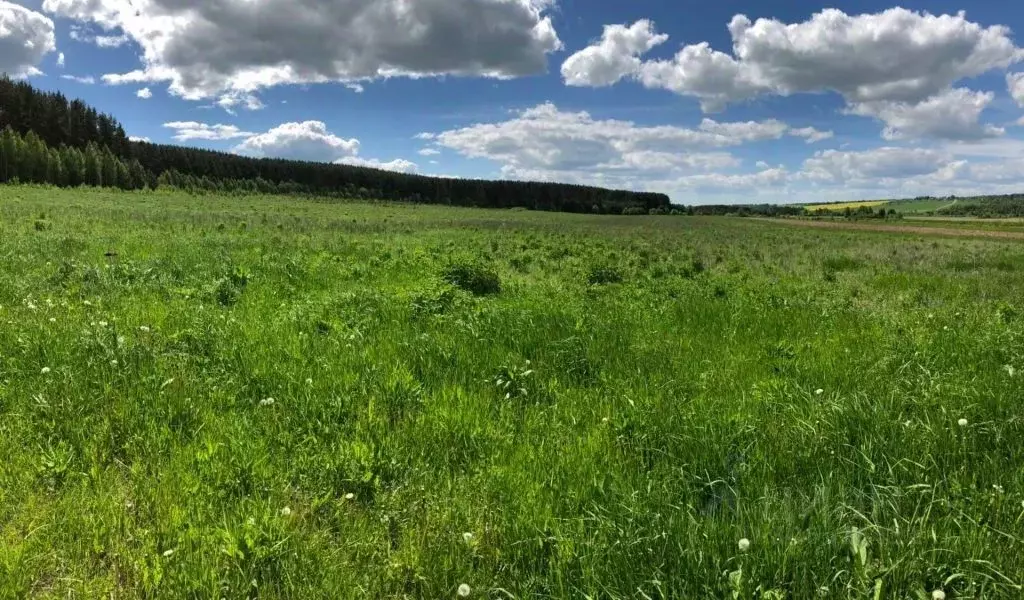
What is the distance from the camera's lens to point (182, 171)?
418 ft

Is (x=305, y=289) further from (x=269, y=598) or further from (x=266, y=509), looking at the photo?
(x=269, y=598)

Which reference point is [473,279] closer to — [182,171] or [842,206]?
[182,171]

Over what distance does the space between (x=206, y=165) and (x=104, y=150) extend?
31.3m

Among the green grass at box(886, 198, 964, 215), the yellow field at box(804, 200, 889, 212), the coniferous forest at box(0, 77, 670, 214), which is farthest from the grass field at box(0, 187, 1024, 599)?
the green grass at box(886, 198, 964, 215)

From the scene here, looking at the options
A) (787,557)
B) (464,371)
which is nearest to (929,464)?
(787,557)

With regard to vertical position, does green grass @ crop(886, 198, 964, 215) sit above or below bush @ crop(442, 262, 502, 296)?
above

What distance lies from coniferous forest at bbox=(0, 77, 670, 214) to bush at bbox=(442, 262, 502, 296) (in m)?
100

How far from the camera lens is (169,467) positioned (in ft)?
12.6

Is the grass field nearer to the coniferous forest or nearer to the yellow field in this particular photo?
the coniferous forest

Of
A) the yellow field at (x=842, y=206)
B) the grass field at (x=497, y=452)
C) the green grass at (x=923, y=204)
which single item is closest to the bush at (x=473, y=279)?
the grass field at (x=497, y=452)

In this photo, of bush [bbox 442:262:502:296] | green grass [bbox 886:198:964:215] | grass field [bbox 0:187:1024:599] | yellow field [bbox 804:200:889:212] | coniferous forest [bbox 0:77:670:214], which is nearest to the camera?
grass field [bbox 0:187:1024:599]

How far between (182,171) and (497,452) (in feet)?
488

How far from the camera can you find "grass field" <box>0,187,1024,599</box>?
278 centimetres

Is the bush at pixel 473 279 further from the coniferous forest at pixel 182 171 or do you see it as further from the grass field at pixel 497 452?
the coniferous forest at pixel 182 171
